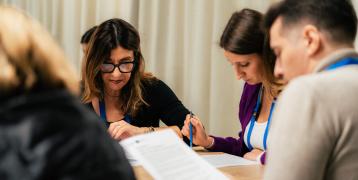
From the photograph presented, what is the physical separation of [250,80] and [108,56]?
0.67m

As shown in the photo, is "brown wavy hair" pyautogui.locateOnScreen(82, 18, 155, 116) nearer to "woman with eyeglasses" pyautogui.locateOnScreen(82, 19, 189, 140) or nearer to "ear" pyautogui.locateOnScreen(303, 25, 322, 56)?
"woman with eyeglasses" pyautogui.locateOnScreen(82, 19, 189, 140)

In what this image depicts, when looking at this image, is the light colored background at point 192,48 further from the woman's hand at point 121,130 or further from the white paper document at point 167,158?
the white paper document at point 167,158

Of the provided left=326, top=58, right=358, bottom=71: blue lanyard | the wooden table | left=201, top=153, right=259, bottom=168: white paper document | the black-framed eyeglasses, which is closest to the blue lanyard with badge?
the black-framed eyeglasses

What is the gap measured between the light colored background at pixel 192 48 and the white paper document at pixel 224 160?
2.83ft

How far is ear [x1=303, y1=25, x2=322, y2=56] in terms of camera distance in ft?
3.51

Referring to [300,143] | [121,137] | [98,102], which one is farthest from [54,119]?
[98,102]

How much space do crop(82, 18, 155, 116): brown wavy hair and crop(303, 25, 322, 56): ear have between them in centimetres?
123

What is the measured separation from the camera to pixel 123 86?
2320 mm

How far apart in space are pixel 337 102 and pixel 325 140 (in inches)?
3.2

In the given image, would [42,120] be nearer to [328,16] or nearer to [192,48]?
[328,16]

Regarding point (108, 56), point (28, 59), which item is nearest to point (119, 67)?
point (108, 56)

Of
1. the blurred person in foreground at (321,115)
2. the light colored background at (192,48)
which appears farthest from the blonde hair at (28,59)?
the light colored background at (192,48)

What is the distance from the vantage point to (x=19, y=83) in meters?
0.63

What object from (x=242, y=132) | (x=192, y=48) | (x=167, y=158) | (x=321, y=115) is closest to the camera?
(x=321, y=115)
